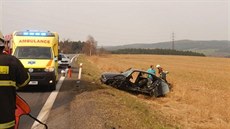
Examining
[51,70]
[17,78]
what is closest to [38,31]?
[51,70]

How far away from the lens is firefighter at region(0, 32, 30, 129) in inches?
157

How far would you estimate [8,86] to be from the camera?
13.4 feet

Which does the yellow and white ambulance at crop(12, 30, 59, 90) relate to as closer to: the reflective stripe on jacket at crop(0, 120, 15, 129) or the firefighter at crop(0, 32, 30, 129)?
the firefighter at crop(0, 32, 30, 129)

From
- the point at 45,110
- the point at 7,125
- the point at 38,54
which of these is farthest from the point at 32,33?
the point at 7,125

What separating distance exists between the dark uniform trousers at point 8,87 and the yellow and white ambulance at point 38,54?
36.3 ft

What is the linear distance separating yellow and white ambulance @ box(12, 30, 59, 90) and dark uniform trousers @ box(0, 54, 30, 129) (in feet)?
36.3

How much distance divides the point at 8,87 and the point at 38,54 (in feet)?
40.6

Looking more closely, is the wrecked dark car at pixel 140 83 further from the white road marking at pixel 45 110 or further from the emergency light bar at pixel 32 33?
the white road marking at pixel 45 110

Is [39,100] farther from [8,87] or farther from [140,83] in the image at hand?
[8,87]

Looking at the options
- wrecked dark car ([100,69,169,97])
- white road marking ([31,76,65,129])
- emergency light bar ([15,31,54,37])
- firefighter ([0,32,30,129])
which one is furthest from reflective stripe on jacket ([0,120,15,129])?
wrecked dark car ([100,69,169,97])

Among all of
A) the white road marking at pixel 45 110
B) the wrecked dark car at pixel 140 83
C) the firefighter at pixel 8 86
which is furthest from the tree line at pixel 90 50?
the firefighter at pixel 8 86

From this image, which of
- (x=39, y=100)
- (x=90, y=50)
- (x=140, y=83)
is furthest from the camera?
(x=90, y=50)

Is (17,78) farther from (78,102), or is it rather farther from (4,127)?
(78,102)

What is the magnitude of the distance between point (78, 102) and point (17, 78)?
8.04 meters
